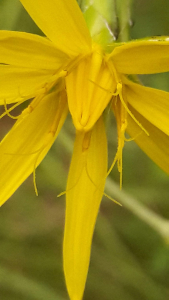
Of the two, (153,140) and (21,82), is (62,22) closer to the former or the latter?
(21,82)

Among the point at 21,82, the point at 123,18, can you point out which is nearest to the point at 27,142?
the point at 21,82

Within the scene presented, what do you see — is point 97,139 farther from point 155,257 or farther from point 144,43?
point 155,257

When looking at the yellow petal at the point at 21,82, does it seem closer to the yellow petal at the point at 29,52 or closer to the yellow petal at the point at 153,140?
the yellow petal at the point at 29,52

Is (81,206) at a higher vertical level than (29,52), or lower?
lower

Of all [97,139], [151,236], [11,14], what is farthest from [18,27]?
[151,236]

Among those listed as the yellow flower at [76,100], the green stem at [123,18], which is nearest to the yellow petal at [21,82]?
the yellow flower at [76,100]
